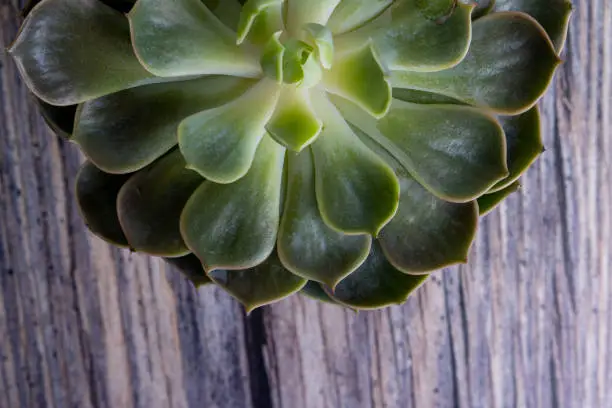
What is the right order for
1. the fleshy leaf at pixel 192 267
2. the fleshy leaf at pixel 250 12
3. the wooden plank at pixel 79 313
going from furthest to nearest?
the wooden plank at pixel 79 313 < the fleshy leaf at pixel 192 267 < the fleshy leaf at pixel 250 12

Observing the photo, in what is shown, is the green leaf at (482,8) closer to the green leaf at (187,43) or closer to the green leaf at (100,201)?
the green leaf at (187,43)

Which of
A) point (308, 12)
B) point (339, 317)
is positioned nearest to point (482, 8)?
point (308, 12)

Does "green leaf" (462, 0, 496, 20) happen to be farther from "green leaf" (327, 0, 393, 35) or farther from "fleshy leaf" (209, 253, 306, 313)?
"fleshy leaf" (209, 253, 306, 313)

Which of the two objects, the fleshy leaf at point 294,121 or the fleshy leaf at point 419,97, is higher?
the fleshy leaf at point 419,97

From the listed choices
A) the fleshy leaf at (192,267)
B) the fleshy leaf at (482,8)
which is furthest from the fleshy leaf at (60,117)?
the fleshy leaf at (482,8)

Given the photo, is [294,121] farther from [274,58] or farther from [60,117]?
[60,117]

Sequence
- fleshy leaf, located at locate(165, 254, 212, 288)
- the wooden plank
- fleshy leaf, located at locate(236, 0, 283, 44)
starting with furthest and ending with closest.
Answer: the wooden plank < fleshy leaf, located at locate(165, 254, 212, 288) < fleshy leaf, located at locate(236, 0, 283, 44)

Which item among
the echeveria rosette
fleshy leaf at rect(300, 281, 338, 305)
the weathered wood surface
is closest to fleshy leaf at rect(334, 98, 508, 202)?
the echeveria rosette
